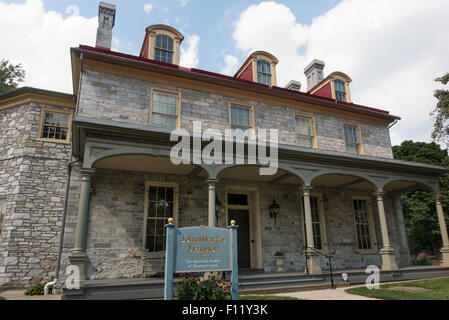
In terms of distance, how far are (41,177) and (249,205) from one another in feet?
22.2

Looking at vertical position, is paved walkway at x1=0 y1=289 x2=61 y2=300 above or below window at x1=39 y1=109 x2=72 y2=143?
below

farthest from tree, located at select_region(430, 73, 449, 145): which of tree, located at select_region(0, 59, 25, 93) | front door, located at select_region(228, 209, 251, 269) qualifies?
tree, located at select_region(0, 59, 25, 93)

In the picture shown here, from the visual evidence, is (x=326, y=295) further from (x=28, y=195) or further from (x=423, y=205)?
(x=423, y=205)

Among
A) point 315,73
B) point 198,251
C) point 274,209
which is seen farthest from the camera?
point 315,73

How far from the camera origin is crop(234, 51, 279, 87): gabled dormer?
12156 mm

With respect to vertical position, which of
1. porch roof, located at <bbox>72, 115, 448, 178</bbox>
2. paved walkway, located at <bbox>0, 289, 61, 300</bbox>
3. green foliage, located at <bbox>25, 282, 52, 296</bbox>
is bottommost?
paved walkway, located at <bbox>0, 289, 61, 300</bbox>

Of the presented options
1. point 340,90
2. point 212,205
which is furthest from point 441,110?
point 212,205

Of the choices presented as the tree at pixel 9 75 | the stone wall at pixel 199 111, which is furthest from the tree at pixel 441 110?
the tree at pixel 9 75

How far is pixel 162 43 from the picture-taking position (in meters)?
10.9

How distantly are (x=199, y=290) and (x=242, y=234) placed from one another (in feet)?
19.6

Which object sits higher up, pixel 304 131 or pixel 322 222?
pixel 304 131

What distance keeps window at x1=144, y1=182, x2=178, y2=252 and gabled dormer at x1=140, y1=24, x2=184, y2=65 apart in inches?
180

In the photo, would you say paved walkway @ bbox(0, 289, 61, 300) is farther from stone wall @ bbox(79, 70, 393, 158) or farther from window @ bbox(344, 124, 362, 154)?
window @ bbox(344, 124, 362, 154)
